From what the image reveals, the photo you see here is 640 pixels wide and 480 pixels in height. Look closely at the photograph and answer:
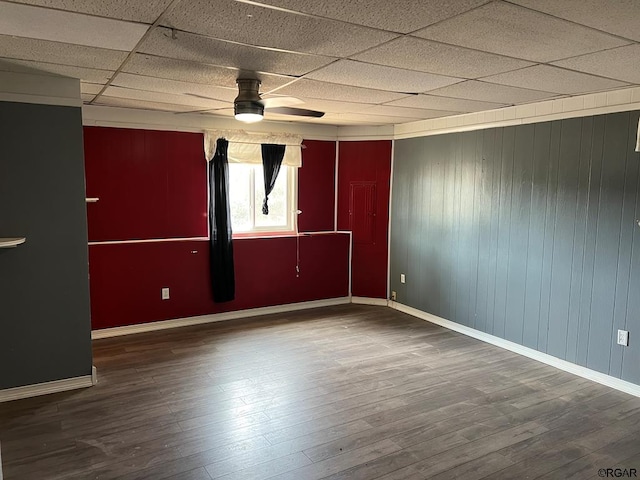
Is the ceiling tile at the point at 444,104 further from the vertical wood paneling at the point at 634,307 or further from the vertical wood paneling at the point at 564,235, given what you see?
the vertical wood paneling at the point at 634,307

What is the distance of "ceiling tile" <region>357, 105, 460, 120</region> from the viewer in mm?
4473

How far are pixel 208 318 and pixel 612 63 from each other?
4.32 m

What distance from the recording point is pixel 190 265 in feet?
17.0

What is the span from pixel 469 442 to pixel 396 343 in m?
1.81

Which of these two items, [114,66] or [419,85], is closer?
[114,66]

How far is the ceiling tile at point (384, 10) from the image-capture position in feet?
6.19

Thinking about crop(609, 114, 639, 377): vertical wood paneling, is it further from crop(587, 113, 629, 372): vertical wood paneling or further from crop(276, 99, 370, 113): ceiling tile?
crop(276, 99, 370, 113): ceiling tile

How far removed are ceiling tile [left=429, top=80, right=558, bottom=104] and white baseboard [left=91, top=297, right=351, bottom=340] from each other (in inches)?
123

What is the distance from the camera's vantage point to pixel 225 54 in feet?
8.66

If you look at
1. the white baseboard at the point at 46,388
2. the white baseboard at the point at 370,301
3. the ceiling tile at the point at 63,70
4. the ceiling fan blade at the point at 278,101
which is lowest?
the white baseboard at the point at 46,388

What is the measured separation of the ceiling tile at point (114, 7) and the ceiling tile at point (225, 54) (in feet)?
0.67

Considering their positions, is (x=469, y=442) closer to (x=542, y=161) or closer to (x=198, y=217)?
(x=542, y=161)

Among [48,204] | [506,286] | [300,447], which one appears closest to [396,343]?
[506,286]

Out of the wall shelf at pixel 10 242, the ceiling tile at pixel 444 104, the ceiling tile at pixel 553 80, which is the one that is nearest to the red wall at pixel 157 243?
the wall shelf at pixel 10 242
